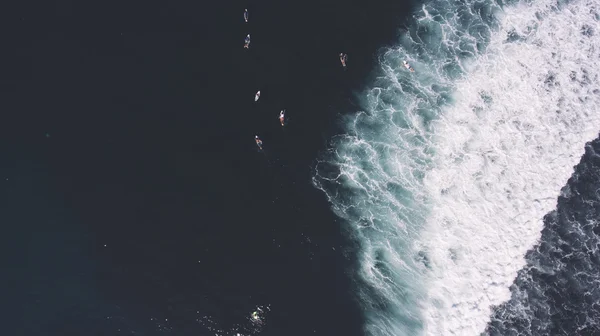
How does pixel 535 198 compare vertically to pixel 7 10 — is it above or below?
above

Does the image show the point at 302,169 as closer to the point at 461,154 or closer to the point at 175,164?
the point at 175,164

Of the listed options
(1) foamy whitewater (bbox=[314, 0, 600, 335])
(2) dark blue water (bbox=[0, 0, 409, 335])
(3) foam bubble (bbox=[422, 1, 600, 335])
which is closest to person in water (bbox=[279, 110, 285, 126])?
(2) dark blue water (bbox=[0, 0, 409, 335])

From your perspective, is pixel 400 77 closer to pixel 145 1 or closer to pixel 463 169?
pixel 463 169

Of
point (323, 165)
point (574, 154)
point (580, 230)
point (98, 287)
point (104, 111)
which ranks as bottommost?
point (98, 287)

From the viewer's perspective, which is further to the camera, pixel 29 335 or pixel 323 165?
pixel 323 165

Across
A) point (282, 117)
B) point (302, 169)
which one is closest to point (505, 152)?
point (302, 169)

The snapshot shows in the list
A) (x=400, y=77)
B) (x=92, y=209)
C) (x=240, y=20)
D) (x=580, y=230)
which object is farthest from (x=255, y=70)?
(x=580, y=230)

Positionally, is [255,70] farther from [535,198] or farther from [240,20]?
[535,198]
